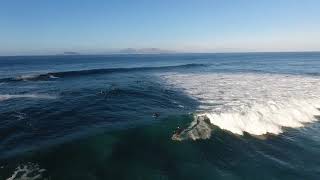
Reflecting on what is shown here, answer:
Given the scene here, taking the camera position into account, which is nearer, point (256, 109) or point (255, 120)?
point (255, 120)

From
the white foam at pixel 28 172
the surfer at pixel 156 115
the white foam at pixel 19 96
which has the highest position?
the white foam at pixel 19 96

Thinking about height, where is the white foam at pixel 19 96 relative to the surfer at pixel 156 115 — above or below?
above

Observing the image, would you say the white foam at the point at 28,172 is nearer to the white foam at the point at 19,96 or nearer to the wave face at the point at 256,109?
the wave face at the point at 256,109

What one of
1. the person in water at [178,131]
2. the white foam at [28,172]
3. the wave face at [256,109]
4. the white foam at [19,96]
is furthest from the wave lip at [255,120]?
the white foam at [19,96]

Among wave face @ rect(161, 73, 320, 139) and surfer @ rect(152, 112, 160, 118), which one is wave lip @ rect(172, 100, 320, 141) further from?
surfer @ rect(152, 112, 160, 118)

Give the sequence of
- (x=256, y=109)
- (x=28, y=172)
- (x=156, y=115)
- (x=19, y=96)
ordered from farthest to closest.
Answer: (x=19, y=96) < (x=256, y=109) < (x=156, y=115) < (x=28, y=172)

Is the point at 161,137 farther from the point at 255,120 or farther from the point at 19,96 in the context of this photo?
the point at 19,96

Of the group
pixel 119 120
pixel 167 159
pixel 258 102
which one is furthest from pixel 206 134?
pixel 258 102

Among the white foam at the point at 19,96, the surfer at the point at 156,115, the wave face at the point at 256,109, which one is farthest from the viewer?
the white foam at the point at 19,96

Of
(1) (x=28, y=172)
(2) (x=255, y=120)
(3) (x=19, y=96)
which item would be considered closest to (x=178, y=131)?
(2) (x=255, y=120)

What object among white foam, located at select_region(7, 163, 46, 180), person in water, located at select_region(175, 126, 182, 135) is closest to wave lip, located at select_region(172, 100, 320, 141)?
person in water, located at select_region(175, 126, 182, 135)

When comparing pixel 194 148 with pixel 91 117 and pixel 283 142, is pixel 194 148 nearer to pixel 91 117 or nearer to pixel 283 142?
pixel 283 142

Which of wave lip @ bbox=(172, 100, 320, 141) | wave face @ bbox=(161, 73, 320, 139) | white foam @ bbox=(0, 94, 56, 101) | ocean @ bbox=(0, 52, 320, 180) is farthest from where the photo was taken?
white foam @ bbox=(0, 94, 56, 101)

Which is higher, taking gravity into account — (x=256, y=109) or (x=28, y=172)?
(x=256, y=109)
